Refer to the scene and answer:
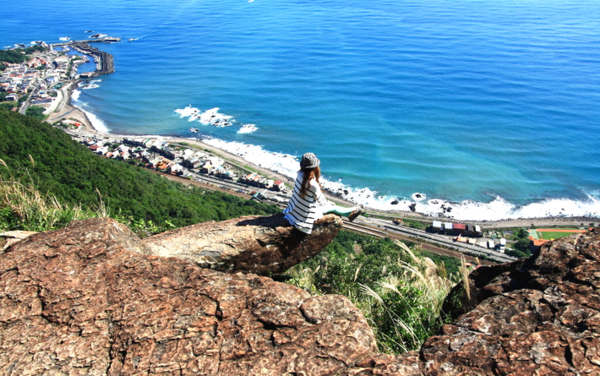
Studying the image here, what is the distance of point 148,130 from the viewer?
160 feet

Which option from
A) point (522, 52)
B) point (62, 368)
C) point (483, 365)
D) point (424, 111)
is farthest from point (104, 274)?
point (522, 52)

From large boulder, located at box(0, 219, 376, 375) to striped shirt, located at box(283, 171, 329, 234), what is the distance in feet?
6.71

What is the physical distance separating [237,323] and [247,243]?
251cm

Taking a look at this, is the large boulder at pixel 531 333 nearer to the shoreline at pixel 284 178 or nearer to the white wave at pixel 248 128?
the shoreline at pixel 284 178

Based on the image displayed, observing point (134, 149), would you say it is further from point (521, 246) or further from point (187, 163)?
point (521, 246)

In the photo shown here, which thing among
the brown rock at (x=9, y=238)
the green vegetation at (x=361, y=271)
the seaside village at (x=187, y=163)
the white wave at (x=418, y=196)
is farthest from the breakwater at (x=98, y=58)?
the brown rock at (x=9, y=238)

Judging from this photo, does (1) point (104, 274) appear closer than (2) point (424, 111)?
Yes

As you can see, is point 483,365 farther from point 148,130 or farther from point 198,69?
point 198,69

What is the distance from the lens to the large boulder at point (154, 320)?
318 cm

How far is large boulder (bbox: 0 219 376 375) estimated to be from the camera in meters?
3.18

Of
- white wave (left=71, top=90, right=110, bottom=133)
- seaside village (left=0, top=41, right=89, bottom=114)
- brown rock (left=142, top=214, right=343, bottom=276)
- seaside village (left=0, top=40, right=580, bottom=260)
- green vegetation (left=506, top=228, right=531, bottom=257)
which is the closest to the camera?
brown rock (left=142, top=214, right=343, bottom=276)

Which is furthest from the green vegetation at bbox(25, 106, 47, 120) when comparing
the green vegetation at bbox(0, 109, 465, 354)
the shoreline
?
the green vegetation at bbox(0, 109, 465, 354)

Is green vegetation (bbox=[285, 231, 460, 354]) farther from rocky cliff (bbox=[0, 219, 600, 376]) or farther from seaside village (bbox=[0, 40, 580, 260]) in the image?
seaside village (bbox=[0, 40, 580, 260])

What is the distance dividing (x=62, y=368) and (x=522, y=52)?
3253 inches
